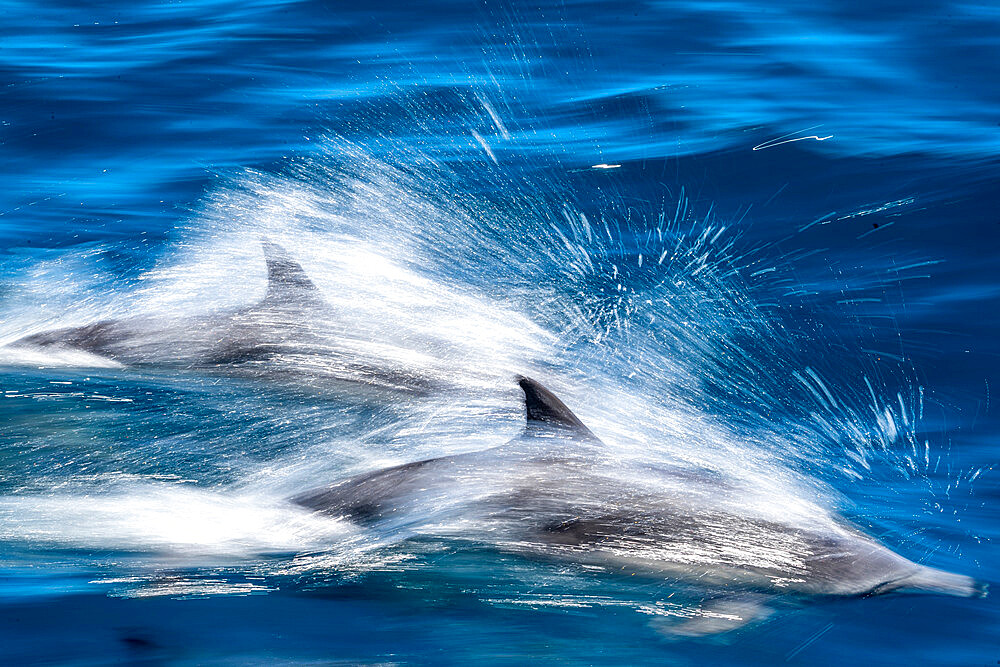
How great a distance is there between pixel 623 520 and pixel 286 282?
407cm

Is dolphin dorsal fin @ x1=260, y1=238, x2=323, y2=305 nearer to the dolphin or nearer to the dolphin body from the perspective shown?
the dolphin

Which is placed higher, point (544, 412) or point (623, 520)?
point (544, 412)

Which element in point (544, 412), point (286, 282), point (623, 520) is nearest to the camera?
point (623, 520)

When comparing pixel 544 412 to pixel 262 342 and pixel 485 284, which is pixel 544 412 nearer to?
pixel 262 342

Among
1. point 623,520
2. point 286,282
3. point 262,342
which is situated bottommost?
point 623,520

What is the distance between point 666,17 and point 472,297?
724 centimetres

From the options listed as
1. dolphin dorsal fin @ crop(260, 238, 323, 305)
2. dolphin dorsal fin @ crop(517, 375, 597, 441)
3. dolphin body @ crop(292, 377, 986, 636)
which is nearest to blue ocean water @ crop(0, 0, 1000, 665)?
dolphin body @ crop(292, 377, 986, 636)

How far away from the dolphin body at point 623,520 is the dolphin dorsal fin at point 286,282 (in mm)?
2955

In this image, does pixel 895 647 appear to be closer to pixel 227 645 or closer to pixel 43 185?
pixel 227 645

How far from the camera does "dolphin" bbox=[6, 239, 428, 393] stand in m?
8.30

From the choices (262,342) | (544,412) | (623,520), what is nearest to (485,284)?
(262,342)

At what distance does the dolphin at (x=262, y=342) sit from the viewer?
8297 millimetres

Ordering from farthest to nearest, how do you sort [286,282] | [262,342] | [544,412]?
[286,282], [262,342], [544,412]

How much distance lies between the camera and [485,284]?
370 inches
